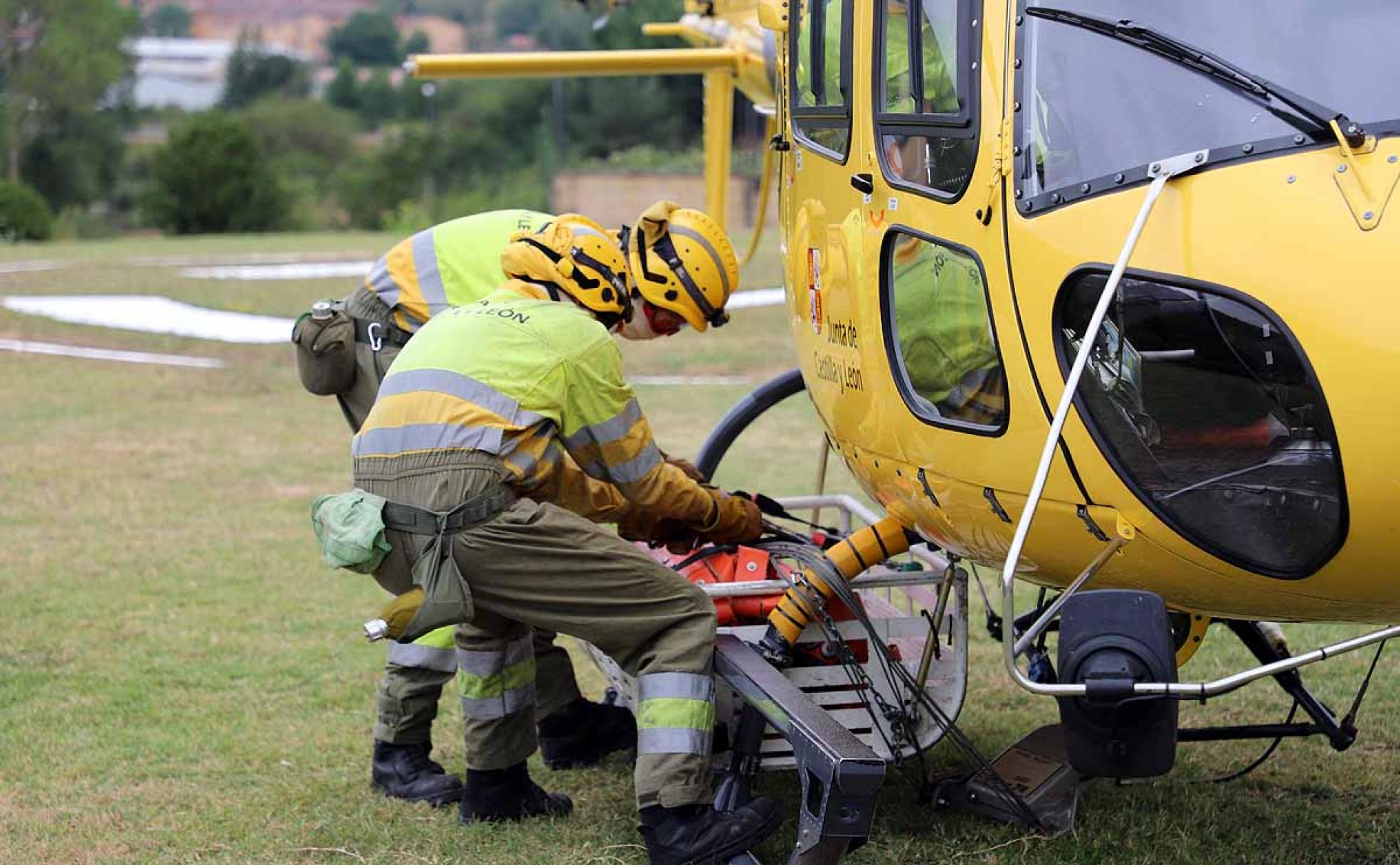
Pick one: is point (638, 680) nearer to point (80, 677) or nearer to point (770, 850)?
point (770, 850)

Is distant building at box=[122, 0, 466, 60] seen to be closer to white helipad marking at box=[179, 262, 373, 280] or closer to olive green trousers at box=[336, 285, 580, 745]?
white helipad marking at box=[179, 262, 373, 280]

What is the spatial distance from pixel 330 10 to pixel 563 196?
5166 inches

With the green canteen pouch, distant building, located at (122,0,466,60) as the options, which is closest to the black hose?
the green canteen pouch

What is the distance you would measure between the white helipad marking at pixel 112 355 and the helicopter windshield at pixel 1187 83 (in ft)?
43.9

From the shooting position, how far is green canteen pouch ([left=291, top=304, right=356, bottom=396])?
534 cm

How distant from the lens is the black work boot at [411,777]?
507 centimetres

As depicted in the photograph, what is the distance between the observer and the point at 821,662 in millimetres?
4691

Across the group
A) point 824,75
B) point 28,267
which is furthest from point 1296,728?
→ point 28,267

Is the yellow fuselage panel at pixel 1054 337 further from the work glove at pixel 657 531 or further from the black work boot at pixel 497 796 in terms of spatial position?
the black work boot at pixel 497 796

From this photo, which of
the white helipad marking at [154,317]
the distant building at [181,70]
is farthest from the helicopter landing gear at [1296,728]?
the distant building at [181,70]

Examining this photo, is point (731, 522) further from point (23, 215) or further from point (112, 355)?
point (23, 215)

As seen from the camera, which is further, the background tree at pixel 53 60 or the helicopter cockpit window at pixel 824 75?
the background tree at pixel 53 60

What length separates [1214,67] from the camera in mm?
3260

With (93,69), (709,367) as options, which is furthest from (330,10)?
(709,367)
